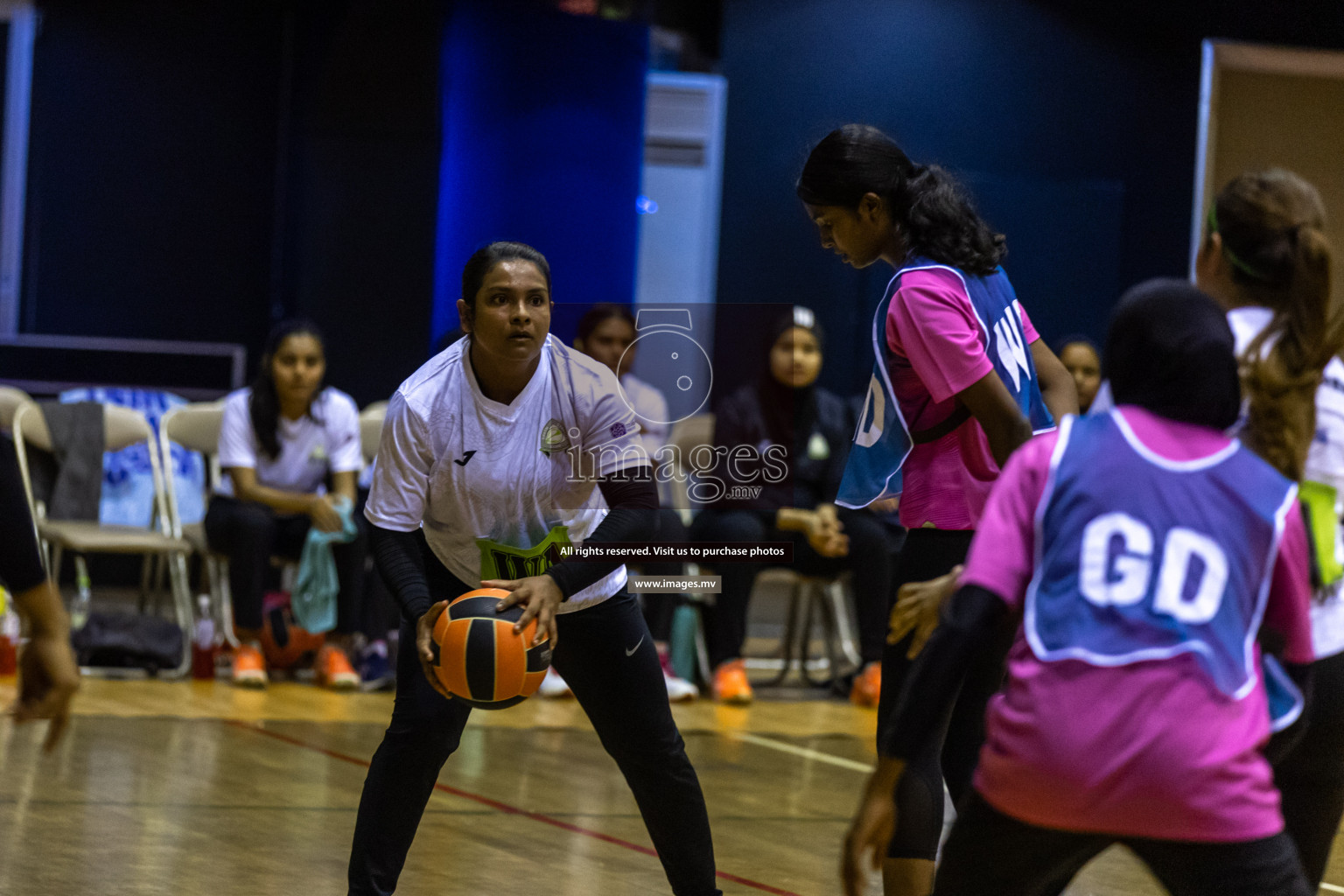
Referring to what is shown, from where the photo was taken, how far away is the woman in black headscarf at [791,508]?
22.7ft

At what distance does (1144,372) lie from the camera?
188 cm

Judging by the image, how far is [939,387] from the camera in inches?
102

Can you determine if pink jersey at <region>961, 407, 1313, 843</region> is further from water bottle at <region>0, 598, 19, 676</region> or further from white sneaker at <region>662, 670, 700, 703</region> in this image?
water bottle at <region>0, 598, 19, 676</region>

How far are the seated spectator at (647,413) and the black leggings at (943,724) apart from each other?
8.02 feet

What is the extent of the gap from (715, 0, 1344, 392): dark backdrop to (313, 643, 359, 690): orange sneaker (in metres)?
4.00

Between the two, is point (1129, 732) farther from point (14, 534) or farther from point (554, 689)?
point (554, 689)

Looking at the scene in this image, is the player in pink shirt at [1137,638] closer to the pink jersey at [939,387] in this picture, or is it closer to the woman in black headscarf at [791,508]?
the pink jersey at [939,387]

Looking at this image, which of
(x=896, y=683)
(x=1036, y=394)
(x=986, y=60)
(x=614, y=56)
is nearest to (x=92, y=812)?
(x=896, y=683)

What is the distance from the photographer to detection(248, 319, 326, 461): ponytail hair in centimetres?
704

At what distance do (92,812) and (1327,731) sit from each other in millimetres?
3302

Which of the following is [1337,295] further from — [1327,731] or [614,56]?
[1327,731]

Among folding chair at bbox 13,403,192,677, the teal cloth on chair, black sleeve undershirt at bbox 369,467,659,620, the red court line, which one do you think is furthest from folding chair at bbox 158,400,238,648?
black sleeve undershirt at bbox 369,467,659,620

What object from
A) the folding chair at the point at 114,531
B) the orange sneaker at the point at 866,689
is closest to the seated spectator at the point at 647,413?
the orange sneaker at the point at 866,689

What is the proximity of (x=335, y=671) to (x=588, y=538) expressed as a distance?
4.25 m
